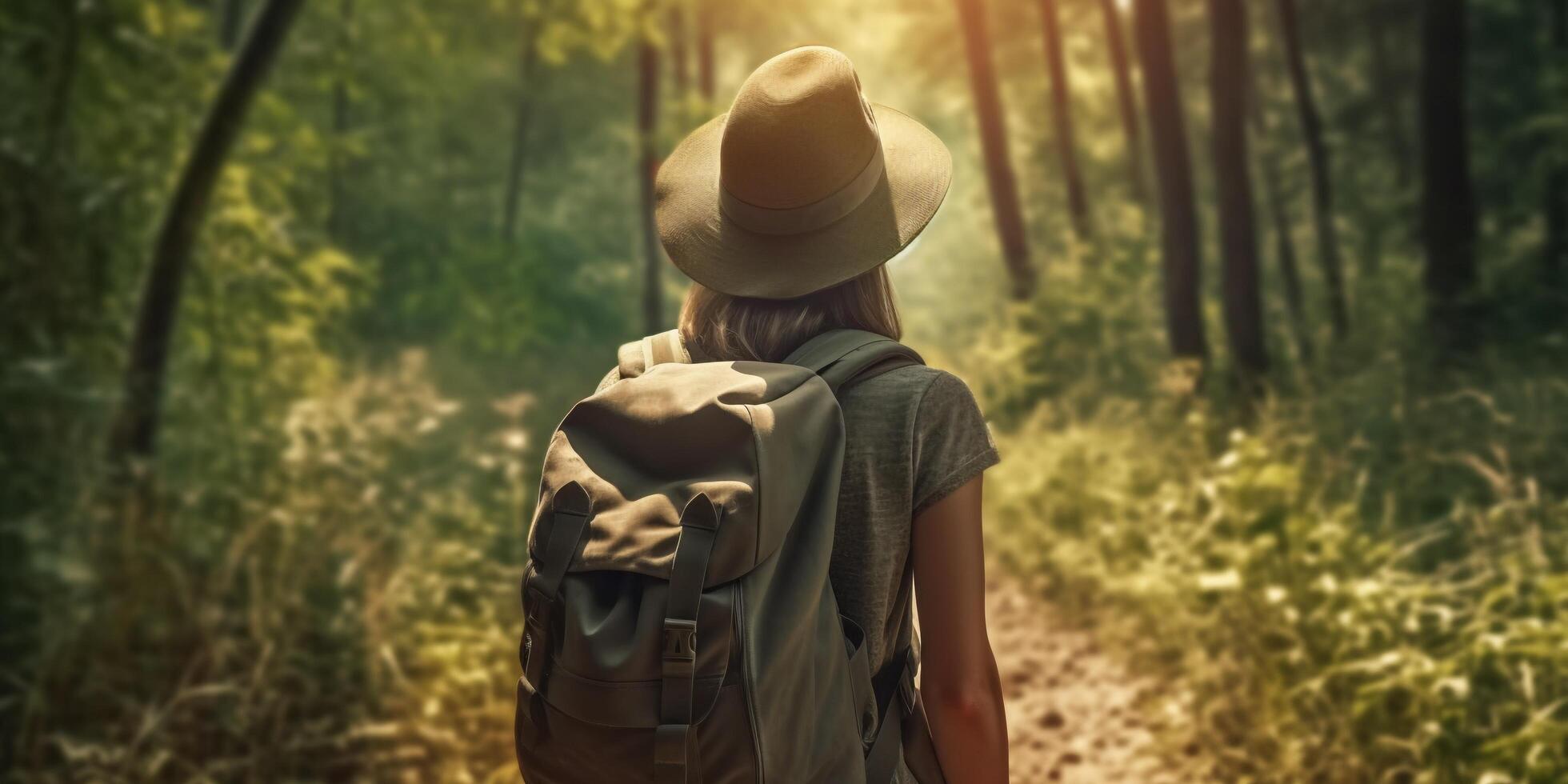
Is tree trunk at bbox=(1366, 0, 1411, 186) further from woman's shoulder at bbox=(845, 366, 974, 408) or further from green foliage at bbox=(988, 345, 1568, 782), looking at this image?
woman's shoulder at bbox=(845, 366, 974, 408)

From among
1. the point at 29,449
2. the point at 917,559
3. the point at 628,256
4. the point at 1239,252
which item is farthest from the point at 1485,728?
the point at 628,256

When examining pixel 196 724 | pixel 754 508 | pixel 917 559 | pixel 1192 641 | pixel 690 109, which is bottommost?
pixel 1192 641

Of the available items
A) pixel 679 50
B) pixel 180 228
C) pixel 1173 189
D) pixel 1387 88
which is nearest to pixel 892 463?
pixel 180 228

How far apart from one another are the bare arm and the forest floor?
259 cm

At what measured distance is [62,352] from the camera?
5.18m

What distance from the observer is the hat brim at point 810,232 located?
5.50ft

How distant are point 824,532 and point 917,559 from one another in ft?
0.60

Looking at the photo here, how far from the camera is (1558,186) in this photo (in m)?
12.8

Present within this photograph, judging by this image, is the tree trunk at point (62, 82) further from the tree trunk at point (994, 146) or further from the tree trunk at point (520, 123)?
the tree trunk at point (520, 123)

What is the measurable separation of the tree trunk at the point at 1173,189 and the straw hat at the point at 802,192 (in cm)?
878

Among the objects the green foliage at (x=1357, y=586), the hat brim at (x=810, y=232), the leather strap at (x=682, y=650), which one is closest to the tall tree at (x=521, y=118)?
the green foliage at (x=1357, y=586)

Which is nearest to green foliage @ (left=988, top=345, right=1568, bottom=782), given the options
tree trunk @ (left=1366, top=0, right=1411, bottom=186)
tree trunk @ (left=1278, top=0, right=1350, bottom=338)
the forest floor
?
the forest floor

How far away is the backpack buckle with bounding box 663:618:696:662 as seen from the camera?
1.38 m

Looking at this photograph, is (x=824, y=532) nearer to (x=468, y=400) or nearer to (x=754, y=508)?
(x=754, y=508)
